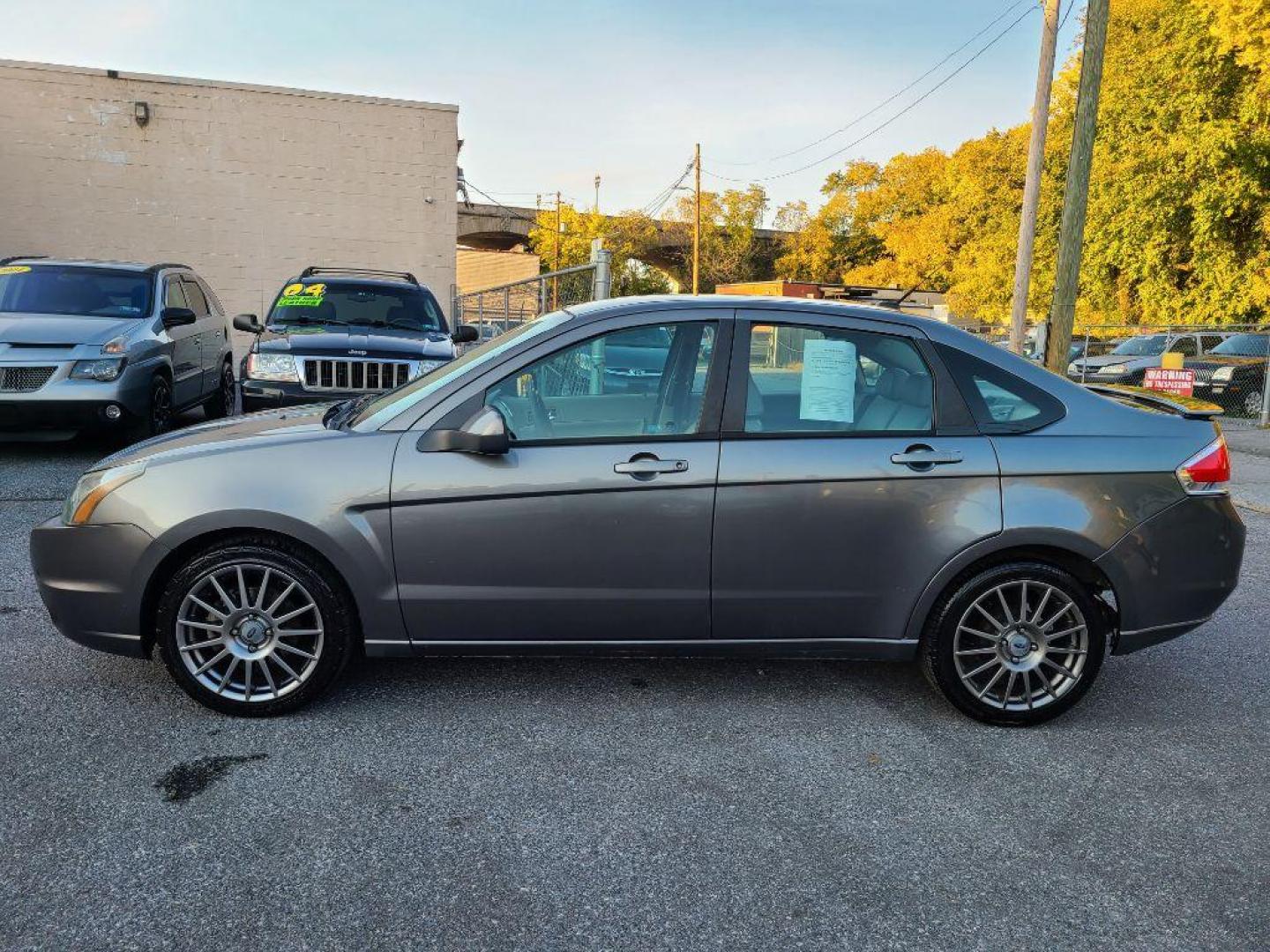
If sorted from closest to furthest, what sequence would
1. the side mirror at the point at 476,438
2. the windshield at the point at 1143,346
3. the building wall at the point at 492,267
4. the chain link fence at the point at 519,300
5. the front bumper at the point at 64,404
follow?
1. the side mirror at the point at 476,438
2. the front bumper at the point at 64,404
3. the chain link fence at the point at 519,300
4. the windshield at the point at 1143,346
5. the building wall at the point at 492,267

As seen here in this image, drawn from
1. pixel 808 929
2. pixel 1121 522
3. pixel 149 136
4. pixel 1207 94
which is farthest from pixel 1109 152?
pixel 808 929

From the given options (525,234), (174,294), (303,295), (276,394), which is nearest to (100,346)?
(276,394)

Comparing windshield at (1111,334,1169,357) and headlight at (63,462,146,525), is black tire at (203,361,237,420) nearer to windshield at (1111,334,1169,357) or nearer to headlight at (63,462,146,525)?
headlight at (63,462,146,525)

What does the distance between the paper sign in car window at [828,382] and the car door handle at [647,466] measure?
0.53 metres

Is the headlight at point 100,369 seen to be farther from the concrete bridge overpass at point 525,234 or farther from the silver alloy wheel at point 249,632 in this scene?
the concrete bridge overpass at point 525,234

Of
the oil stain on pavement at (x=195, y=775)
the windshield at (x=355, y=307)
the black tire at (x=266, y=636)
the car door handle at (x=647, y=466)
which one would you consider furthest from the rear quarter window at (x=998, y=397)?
the windshield at (x=355, y=307)

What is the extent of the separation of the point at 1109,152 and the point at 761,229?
1646 inches

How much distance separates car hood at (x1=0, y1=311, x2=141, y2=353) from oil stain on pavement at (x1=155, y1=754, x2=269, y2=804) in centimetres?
616

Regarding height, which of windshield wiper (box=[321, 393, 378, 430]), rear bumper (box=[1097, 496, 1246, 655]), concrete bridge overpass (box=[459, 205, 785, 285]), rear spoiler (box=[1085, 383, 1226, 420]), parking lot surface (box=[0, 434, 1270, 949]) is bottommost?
parking lot surface (box=[0, 434, 1270, 949])

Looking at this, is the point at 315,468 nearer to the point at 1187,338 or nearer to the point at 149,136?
the point at 149,136

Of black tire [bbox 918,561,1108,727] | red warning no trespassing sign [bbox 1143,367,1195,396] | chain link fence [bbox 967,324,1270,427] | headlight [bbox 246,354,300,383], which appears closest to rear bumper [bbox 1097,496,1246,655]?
black tire [bbox 918,561,1108,727]

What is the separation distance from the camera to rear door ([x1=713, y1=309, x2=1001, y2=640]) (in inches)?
141

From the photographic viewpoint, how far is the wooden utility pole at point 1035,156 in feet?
46.5

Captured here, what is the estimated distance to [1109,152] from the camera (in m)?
25.9
